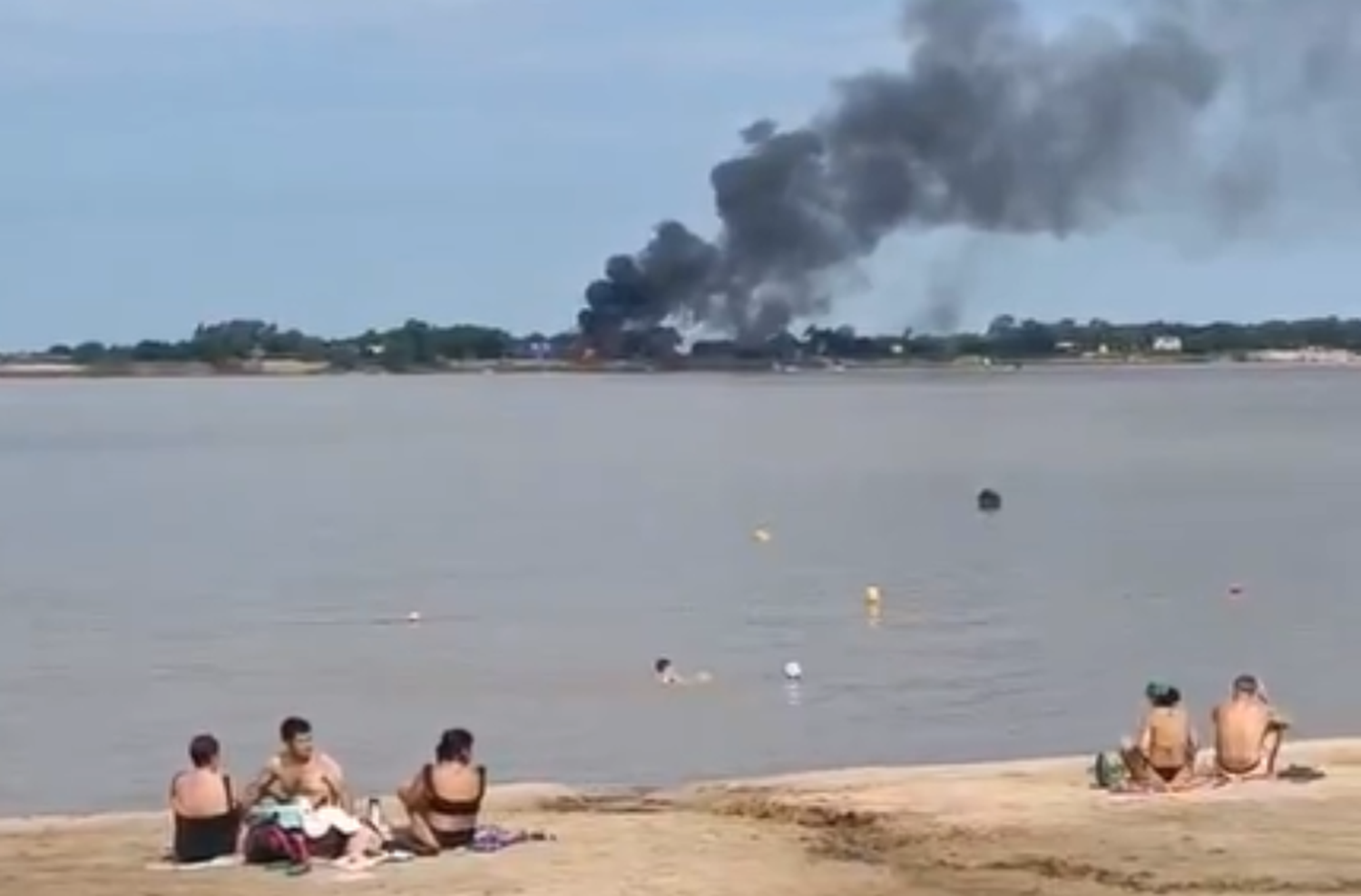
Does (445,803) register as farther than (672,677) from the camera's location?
No

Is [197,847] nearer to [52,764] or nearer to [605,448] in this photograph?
[52,764]

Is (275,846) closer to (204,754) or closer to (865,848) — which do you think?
(204,754)

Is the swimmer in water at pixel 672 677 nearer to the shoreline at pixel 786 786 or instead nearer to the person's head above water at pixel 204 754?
the shoreline at pixel 786 786

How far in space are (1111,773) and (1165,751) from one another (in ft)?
2.03

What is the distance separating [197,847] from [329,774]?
0.88 m

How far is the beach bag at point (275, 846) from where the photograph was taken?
16625 millimetres

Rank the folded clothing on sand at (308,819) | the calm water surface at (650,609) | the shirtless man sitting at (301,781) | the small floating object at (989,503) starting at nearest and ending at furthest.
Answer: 1. the folded clothing on sand at (308,819)
2. the shirtless man sitting at (301,781)
3. the calm water surface at (650,609)
4. the small floating object at (989,503)

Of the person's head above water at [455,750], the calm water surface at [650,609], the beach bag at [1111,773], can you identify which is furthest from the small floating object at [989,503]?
the person's head above water at [455,750]

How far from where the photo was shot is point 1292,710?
105ft

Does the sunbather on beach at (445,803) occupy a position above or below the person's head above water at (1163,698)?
below

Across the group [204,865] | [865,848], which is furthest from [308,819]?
[865,848]

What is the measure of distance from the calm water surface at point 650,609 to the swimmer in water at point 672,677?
315 mm

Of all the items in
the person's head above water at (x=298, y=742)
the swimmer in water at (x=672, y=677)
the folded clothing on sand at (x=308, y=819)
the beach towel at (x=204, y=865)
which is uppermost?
the person's head above water at (x=298, y=742)

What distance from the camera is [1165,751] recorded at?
1934 cm
